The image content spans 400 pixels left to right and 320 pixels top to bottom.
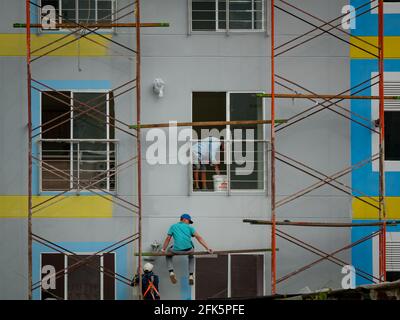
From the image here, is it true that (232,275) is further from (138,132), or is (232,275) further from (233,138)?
(138,132)

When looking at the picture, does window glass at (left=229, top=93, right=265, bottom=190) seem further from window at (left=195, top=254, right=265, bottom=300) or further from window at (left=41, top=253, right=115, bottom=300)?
window at (left=41, top=253, right=115, bottom=300)

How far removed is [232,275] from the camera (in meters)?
16.8

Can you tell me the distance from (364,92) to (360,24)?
1231 millimetres

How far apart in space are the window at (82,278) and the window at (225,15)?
451 cm

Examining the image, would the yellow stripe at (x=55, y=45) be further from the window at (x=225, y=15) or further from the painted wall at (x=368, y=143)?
the painted wall at (x=368, y=143)

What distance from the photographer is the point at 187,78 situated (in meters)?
16.9

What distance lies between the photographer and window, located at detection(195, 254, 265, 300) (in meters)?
16.8

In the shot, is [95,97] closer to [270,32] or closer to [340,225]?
[270,32]

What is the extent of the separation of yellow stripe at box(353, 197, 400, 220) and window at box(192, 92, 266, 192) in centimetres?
175

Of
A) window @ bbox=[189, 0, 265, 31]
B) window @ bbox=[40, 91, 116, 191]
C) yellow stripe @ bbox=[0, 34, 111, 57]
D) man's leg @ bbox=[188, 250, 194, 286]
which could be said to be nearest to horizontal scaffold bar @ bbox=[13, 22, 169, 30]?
yellow stripe @ bbox=[0, 34, 111, 57]

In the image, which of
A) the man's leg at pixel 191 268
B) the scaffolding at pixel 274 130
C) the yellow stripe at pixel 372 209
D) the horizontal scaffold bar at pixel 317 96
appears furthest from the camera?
the yellow stripe at pixel 372 209

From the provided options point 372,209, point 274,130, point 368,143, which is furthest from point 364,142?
point 274,130

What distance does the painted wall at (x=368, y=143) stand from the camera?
16.8 m

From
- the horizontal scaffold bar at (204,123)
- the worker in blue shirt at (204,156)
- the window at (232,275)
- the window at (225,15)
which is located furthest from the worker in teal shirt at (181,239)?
the window at (225,15)
